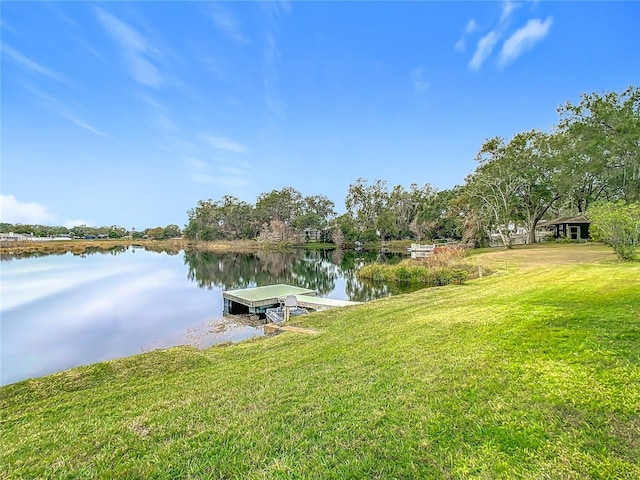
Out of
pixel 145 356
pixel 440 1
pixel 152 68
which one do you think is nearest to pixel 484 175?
pixel 440 1

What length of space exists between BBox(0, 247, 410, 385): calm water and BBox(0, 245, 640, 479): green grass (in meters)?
4.60

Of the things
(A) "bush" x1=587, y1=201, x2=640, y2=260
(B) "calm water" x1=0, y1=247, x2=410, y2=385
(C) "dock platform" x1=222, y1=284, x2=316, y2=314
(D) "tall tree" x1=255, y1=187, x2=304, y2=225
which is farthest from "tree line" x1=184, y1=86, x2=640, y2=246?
(D) "tall tree" x1=255, y1=187, x2=304, y2=225

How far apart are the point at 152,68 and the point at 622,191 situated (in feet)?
102

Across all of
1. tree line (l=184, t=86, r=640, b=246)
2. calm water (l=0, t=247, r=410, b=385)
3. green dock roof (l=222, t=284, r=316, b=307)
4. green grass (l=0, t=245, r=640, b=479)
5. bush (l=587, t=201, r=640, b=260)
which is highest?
tree line (l=184, t=86, r=640, b=246)

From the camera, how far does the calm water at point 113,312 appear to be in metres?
8.49

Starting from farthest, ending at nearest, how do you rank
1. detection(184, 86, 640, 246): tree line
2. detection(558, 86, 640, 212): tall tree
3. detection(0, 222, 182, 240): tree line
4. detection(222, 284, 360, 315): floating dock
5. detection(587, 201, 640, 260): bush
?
detection(0, 222, 182, 240): tree line → detection(184, 86, 640, 246): tree line → detection(558, 86, 640, 212): tall tree → detection(222, 284, 360, 315): floating dock → detection(587, 201, 640, 260): bush

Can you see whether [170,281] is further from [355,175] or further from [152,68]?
[355,175]

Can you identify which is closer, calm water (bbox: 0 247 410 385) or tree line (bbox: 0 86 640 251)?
calm water (bbox: 0 247 410 385)

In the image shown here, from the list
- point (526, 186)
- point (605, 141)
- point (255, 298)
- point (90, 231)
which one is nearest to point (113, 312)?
point (255, 298)

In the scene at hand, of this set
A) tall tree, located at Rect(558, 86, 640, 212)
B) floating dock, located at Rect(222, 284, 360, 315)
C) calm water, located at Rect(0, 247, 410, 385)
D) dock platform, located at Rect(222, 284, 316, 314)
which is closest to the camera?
calm water, located at Rect(0, 247, 410, 385)

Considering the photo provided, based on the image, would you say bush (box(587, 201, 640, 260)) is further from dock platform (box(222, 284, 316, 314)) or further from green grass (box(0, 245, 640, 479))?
dock platform (box(222, 284, 316, 314))

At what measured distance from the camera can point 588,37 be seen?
1077 centimetres

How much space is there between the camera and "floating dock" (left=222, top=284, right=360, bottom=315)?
38.1 ft

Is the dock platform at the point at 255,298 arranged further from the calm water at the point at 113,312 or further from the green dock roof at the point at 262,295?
the calm water at the point at 113,312
